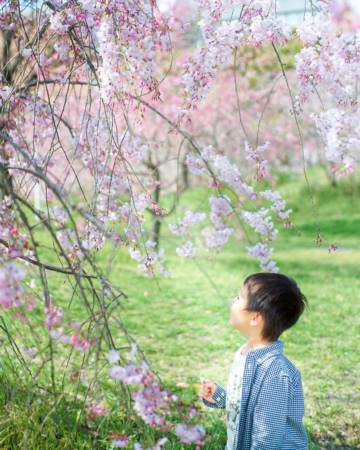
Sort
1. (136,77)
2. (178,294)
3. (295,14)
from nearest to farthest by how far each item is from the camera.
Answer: (136,77) → (178,294) → (295,14)

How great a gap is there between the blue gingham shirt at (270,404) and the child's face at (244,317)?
0.23 ft

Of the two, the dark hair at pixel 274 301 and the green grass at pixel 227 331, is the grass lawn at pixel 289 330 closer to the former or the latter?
the green grass at pixel 227 331

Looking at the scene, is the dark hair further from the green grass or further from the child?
the green grass

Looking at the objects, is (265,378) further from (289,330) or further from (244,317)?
(289,330)

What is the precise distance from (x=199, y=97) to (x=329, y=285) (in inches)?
179

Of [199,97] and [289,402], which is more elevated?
[199,97]

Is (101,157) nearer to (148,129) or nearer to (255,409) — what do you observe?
(255,409)

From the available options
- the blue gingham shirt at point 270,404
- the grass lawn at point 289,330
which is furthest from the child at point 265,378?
the grass lawn at point 289,330

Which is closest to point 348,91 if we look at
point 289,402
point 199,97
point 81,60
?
point 199,97

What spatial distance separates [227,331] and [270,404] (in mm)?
3203

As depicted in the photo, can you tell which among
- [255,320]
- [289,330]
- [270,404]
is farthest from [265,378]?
[289,330]

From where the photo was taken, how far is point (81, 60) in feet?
8.42

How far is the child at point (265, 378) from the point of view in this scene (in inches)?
82.5

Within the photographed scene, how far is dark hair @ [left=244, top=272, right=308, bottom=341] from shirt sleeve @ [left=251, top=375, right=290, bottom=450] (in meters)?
0.17
